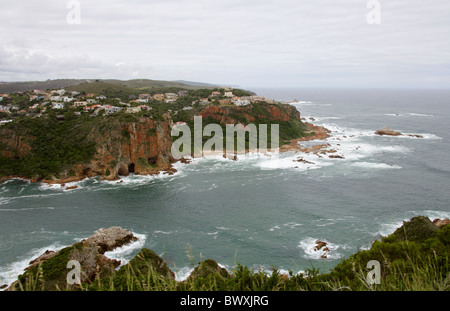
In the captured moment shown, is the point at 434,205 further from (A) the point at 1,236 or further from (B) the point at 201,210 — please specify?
(A) the point at 1,236

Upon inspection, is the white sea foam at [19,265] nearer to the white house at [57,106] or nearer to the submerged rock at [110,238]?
the submerged rock at [110,238]

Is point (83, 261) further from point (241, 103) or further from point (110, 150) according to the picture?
point (241, 103)

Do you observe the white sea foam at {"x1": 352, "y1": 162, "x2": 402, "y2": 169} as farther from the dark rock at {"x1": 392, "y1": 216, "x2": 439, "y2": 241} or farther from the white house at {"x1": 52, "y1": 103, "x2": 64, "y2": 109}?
the white house at {"x1": 52, "y1": 103, "x2": 64, "y2": 109}

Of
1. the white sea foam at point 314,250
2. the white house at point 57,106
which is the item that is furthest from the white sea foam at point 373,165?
the white house at point 57,106

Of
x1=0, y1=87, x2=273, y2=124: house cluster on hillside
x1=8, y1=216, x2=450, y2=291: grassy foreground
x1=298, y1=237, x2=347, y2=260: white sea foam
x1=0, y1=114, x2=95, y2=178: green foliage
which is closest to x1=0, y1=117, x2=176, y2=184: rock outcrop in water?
x1=0, y1=114, x2=95, y2=178: green foliage

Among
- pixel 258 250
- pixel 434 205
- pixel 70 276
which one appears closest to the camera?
pixel 70 276

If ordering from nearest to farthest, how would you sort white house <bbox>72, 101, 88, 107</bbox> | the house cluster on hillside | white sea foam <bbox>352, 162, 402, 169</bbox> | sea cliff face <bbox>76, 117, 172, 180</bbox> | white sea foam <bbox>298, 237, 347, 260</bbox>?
white sea foam <bbox>298, 237, 347, 260</bbox> → sea cliff face <bbox>76, 117, 172, 180</bbox> → white sea foam <bbox>352, 162, 402, 169</bbox> → the house cluster on hillside → white house <bbox>72, 101, 88, 107</bbox>

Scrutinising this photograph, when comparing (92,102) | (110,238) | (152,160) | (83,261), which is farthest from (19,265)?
(92,102)
